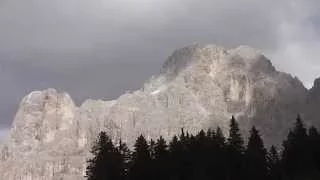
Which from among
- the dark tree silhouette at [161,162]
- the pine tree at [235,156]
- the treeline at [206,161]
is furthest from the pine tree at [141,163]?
the pine tree at [235,156]

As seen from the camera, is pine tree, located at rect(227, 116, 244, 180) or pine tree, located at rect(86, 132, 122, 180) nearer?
pine tree, located at rect(227, 116, 244, 180)

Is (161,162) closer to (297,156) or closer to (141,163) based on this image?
(141,163)

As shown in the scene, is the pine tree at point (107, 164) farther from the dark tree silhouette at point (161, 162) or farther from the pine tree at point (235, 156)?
the pine tree at point (235, 156)

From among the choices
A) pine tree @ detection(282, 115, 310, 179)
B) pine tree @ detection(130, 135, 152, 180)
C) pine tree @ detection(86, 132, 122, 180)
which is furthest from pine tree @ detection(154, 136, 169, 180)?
pine tree @ detection(282, 115, 310, 179)

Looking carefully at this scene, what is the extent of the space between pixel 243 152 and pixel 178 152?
12215 millimetres

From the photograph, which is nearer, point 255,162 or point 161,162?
point 255,162

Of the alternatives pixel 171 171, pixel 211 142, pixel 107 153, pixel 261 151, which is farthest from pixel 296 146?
pixel 107 153

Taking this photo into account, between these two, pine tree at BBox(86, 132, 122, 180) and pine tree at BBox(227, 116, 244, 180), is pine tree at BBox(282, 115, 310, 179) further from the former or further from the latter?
pine tree at BBox(86, 132, 122, 180)

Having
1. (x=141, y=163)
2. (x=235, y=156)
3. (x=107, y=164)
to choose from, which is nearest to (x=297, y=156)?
(x=235, y=156)

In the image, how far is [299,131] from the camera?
118250 millimetres

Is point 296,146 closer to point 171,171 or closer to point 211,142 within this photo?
point 211,142

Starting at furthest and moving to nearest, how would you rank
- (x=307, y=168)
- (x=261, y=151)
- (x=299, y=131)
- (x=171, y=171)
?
(x=299, y=131), (x=261, y=151), (x=171, y=171), (x=307, y=168)

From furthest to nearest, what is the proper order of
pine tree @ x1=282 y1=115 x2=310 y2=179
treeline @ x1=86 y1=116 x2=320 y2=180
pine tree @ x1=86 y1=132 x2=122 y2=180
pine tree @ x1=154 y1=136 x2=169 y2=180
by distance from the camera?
pine tree @ x1=86 y1=132 x2=122 y2=180 < pine tree @ x1=154 y1=136 x2=169 y2=180 < treeline @ x1=86 y1=116 x2=320 y2=180 < pine tree @ x1=282 y1=115 x2=310 y2=179

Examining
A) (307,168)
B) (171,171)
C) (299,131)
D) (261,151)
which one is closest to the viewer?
(307,168)
